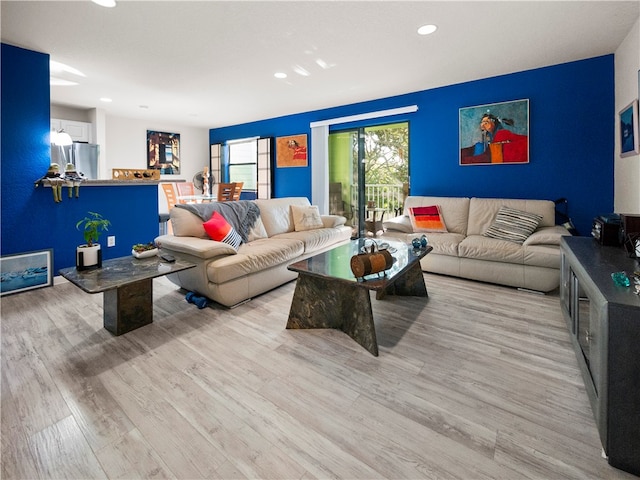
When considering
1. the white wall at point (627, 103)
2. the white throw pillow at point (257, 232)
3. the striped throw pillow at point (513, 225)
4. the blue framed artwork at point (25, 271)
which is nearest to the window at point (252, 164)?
the white throw pillow at point (257, 232)

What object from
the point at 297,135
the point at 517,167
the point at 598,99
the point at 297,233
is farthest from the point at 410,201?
the point at 297,135

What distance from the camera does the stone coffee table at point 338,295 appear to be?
2.11m

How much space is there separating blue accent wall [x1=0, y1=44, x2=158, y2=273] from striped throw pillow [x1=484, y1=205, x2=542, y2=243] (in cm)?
466

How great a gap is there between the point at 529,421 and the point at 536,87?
4.00m

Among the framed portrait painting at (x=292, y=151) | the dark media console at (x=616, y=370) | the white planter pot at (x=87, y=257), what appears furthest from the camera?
the framed portrait painting at (x=292, y=151)

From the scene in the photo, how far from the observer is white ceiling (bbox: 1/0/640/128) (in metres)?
2.56

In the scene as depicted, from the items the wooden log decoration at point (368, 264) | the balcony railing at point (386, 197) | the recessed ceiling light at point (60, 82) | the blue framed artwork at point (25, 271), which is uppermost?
the recessed ceiling light at point (60, 82)

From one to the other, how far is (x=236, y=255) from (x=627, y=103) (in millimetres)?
3923

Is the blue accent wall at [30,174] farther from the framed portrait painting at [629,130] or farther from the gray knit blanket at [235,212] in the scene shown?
the framed portrait painting at [629,130]

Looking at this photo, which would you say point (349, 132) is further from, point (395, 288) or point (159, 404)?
point (159, 404)

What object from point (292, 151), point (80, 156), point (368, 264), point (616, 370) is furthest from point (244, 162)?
point (616, 370)

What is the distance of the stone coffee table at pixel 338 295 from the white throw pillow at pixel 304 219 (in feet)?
5.46

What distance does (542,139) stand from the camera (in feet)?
12.9

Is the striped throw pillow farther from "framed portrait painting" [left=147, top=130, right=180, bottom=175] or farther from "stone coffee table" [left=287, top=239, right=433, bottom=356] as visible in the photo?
"framed portrait painting" [left=147, top=130, right=180, bottom=175]
